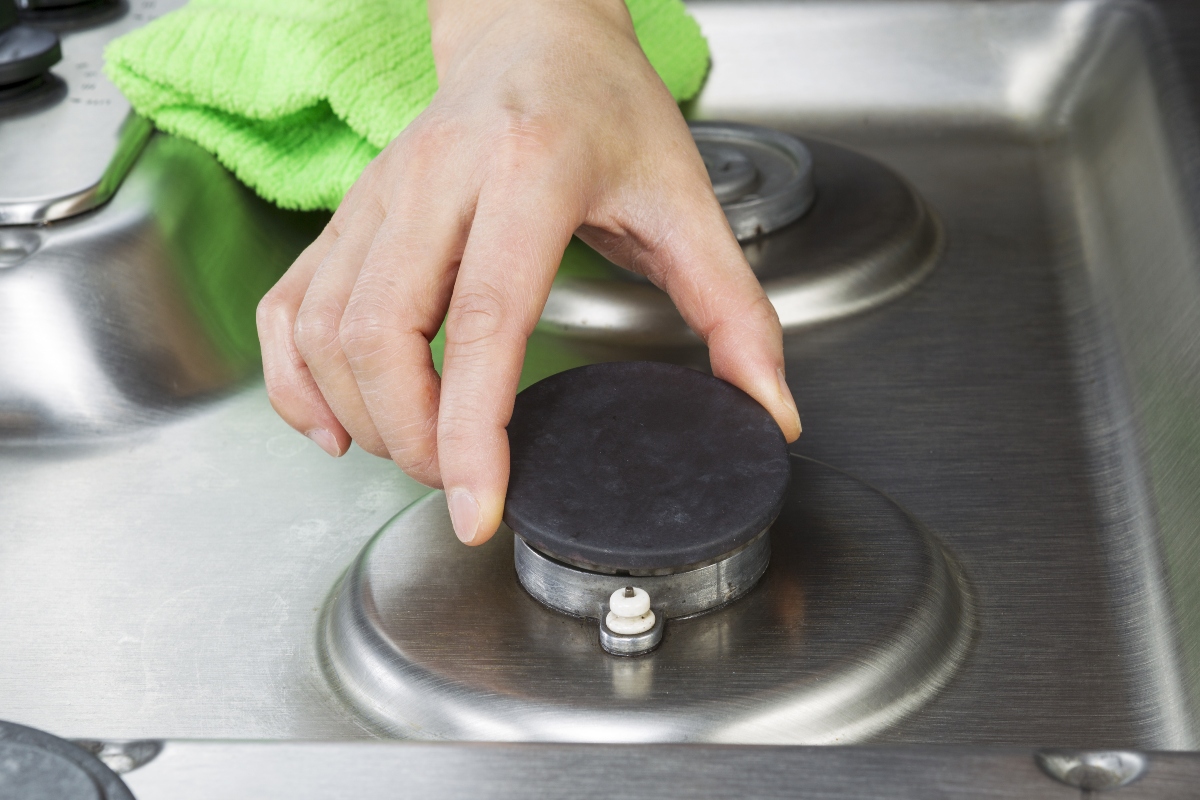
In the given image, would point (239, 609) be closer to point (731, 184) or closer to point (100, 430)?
point (100, 430)

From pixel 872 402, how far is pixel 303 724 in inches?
12.8

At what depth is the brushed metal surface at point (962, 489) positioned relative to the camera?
440 mm


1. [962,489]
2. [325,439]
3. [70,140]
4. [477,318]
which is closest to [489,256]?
[477,318]

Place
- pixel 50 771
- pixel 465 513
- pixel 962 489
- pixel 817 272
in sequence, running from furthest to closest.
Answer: pixel 817 272 → pixel 962 489 → pixel 465 513 → pixel 50 771

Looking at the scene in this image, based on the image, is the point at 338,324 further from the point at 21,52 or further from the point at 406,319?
the point at 21,52

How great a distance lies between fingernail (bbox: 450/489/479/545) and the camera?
43 centimetres

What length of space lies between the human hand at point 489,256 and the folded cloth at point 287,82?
16 centimetres


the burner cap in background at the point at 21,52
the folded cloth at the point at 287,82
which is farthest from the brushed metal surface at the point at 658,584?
the burner cap in background at the point at 21,52

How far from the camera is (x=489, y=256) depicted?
45cm

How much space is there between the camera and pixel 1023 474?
552mm

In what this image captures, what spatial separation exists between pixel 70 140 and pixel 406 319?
372mm

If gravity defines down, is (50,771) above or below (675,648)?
above

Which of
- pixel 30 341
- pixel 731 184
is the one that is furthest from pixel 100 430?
pixel 731 184

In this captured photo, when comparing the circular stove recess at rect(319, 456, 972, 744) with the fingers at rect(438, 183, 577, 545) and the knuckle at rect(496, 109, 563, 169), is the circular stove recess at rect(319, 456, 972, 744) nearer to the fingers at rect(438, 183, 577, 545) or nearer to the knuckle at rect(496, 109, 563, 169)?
the fingers at rect(438, 183, 577, 545)
